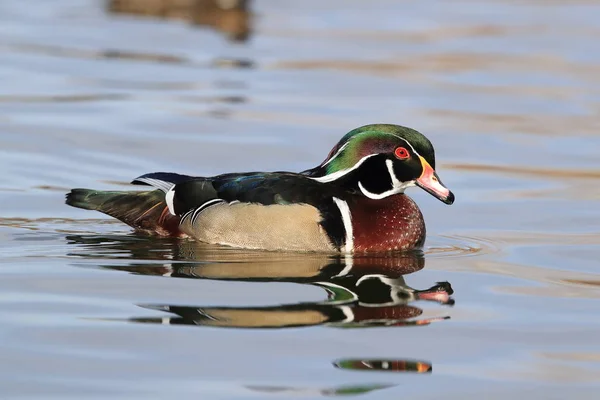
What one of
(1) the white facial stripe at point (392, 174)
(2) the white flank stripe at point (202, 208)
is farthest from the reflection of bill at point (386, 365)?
(2) the white flank stripe at point (202, 208)

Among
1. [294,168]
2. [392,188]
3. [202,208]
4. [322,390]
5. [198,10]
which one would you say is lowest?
[322,390]

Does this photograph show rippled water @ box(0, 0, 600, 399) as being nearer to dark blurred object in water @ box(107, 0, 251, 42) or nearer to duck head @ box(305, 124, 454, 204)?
dark blurred object in water @ box(107, 0, 251, 42)

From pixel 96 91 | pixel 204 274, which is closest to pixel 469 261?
pixel 204 274

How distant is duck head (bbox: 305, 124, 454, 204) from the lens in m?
9.04

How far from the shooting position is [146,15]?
22562 millimetres

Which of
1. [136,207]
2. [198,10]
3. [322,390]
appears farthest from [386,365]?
[198,10]

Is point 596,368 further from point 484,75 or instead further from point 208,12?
point 208,12

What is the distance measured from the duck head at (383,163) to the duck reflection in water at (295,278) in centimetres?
49

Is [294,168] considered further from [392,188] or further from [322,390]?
[322,390]

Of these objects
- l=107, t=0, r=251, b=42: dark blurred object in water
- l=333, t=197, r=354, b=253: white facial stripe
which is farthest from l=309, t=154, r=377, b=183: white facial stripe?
l=107, t=0, r=251, b=42: dark blurred object in water

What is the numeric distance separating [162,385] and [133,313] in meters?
1.21

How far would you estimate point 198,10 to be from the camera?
23.2 m

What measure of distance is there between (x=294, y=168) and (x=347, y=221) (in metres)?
3.30

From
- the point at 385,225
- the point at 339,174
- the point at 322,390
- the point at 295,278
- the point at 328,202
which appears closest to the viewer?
the point at 322,390
